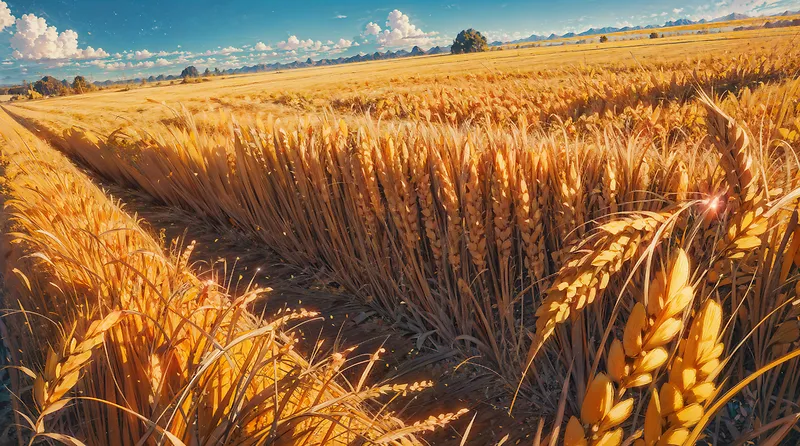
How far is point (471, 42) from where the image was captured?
218 ft

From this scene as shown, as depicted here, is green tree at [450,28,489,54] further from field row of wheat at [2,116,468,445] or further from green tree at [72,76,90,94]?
field row of wheat at [2,116,468,445]

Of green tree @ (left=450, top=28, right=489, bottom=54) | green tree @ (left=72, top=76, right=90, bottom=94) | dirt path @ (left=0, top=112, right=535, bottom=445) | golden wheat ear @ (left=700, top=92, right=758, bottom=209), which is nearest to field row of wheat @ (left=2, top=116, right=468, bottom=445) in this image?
dirt path @ (left=0, top=112, right=535, bottom=445)

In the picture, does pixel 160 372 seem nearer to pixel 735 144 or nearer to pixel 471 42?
pixel 735 144

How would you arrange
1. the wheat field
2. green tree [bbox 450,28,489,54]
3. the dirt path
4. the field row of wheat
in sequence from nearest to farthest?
the wheat field
the field row of wheat
the dirt path
green tree [bbox 450,28,489,54]

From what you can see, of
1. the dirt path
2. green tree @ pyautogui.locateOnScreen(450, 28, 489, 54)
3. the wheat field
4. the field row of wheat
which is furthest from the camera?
green tree @ pyautogui.locateOnScreen(450, 28, 489, 54)

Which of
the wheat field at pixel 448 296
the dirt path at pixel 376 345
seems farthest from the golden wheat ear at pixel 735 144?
the dirt path at pixel 376 345

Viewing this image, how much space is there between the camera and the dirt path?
4.87ft

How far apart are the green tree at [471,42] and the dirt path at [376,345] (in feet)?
223

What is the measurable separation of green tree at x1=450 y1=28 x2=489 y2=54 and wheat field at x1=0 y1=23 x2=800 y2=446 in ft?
222

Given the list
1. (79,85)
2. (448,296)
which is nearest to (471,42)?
(79,85)

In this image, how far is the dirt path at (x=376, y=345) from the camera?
1.48m

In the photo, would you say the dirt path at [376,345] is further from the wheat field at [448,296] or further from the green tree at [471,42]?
the green tree at [471,42]

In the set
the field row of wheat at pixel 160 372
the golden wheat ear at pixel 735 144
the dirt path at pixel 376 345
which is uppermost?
the golden wheat ear at pixel 735 144

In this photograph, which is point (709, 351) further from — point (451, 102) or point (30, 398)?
point (451, 102)
